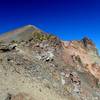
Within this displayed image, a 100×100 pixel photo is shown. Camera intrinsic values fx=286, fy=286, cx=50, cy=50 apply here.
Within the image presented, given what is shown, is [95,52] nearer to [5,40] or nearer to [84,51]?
[84,51]

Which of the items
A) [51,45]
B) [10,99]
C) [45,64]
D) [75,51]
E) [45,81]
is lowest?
[10,99]

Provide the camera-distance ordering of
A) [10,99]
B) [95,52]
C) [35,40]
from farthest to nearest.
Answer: [95,52], [35,40], [10,99]

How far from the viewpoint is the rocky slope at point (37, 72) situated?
26589 mm

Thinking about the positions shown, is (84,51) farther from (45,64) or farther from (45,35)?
(45,64)

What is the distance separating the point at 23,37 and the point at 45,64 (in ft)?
17.5

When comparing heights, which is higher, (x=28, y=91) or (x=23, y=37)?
(x=23, y=37)

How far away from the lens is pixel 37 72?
31031 millimetres

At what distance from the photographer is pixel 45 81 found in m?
30.1

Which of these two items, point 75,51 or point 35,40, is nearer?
point 35,40

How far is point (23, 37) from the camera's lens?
36562mm

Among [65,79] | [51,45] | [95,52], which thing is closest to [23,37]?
[51,45]

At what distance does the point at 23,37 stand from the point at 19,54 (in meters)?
4.91

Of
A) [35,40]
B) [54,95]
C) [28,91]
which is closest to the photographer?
[28,91]

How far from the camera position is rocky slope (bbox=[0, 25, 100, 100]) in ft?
87.2
